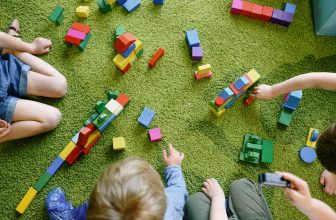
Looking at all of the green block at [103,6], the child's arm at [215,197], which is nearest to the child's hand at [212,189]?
the child's arm at [215,197]

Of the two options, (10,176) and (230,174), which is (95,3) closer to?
(10,176)

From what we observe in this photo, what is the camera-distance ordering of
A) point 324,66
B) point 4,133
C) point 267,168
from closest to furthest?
point 4,133, point 267,168, point 324,66

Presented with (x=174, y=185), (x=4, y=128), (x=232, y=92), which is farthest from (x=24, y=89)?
(x=232, y=92)

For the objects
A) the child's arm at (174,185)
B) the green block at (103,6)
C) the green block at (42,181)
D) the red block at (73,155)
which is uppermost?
the green block at (103,6)

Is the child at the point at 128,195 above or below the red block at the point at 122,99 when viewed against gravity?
above

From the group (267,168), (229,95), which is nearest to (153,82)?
(229,95)

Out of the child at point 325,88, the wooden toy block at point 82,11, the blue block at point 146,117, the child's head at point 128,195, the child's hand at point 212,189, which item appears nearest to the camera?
the child's head at point 128,195

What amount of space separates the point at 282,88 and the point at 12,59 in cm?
91

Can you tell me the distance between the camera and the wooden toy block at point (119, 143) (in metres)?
1.34

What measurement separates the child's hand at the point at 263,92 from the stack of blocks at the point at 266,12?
0.28m

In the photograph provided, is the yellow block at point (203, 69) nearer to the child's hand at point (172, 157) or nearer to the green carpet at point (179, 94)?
the green carpet at point (179, 94)

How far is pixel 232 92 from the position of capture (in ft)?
4.33

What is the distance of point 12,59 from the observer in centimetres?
131

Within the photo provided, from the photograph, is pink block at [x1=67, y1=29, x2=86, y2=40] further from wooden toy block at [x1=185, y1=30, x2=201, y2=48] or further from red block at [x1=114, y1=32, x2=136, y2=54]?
wooden toy block at [x1=185, y1=30, x2=201, y2=48]
